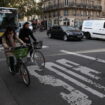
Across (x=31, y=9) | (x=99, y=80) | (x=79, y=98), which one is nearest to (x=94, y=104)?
(x=79, y=98)

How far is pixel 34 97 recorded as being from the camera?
16.8ft

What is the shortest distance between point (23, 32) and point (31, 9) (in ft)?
153

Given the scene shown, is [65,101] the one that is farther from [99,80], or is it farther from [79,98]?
[99,80]

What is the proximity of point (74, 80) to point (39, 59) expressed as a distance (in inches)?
77.6

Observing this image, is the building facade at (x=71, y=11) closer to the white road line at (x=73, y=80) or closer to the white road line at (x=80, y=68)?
the white road line at (x=80, y=68)

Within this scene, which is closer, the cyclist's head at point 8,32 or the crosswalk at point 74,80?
the crosswalk at point 74,80

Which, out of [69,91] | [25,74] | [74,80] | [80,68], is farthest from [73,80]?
[80,68]

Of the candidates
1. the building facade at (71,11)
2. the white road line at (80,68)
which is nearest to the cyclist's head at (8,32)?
the white road line at (80,68)

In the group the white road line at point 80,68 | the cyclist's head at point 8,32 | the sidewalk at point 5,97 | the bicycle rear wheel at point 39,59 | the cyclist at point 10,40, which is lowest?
the white road line at point 80,68

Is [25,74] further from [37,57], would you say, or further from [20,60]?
[37,57]

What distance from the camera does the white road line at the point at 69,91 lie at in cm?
480

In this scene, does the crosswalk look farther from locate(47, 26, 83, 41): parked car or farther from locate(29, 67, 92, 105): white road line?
locate(47, 26, 83, 41): parked car

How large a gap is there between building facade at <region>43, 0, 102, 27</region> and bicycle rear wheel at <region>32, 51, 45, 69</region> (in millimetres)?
51983

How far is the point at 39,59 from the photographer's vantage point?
26.0 ft
